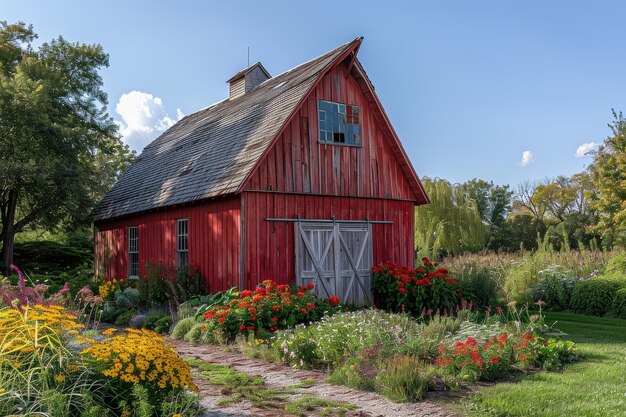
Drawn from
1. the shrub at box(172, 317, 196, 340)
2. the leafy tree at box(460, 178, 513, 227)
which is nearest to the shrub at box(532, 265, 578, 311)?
the shrub at box(172, 317, 196, 340)

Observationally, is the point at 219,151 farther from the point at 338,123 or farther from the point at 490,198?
the point at 490,198

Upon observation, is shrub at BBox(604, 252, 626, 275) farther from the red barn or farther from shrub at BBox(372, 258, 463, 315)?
the red barn

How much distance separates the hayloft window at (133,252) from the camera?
1811cm

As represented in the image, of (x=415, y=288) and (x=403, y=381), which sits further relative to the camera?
(x=415, y=288)

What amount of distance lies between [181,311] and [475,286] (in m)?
7.53

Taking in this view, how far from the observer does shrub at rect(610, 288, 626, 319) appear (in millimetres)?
14408

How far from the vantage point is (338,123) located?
14.9 metres

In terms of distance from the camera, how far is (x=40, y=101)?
66.6 ft

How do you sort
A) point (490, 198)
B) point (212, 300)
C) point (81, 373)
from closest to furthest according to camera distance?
1. point (81, 373)
2. point (212, 300)
3. point (490, 198)

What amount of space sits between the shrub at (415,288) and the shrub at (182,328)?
4.80 m

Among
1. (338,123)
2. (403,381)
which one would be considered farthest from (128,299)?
(403,381)

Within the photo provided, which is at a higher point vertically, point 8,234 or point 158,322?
point 8,234

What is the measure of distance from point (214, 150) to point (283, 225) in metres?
3.39

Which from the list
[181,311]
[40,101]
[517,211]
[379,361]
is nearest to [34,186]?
[40,101]
